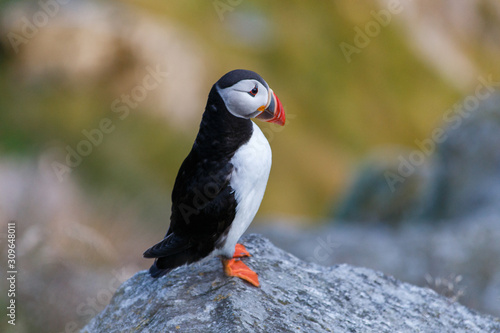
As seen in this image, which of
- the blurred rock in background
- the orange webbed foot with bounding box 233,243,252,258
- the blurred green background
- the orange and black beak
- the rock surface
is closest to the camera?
the orange and black beak

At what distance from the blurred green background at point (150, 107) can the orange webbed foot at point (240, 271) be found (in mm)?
2661

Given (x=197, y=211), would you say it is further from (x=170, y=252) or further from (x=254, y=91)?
(x=254, y=91)

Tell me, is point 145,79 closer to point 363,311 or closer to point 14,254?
point 14,254

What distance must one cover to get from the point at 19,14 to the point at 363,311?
16745mm

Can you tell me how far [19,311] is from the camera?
586 cm

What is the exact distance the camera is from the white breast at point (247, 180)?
3742 mm

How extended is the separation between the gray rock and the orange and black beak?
4.14 feet

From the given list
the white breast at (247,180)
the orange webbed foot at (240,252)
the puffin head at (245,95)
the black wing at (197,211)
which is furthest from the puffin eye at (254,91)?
the orange webbed foot at (240,252)

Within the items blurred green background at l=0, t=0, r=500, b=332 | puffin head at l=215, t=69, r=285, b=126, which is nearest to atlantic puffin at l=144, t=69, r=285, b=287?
puffin head at l=215, t=69, r=285, b=126

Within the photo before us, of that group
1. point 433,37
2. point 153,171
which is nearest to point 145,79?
point 153,171

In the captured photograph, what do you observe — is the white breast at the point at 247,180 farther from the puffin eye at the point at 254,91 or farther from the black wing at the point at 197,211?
the puffin eye at the point at 254,91

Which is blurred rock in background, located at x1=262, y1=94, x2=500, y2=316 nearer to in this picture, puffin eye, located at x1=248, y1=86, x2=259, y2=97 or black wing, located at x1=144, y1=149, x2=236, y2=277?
black wing, located at x1=144, y1=149, x2=236, y2=277

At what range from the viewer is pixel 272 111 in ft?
12.3

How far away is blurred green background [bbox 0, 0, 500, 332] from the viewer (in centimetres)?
770
